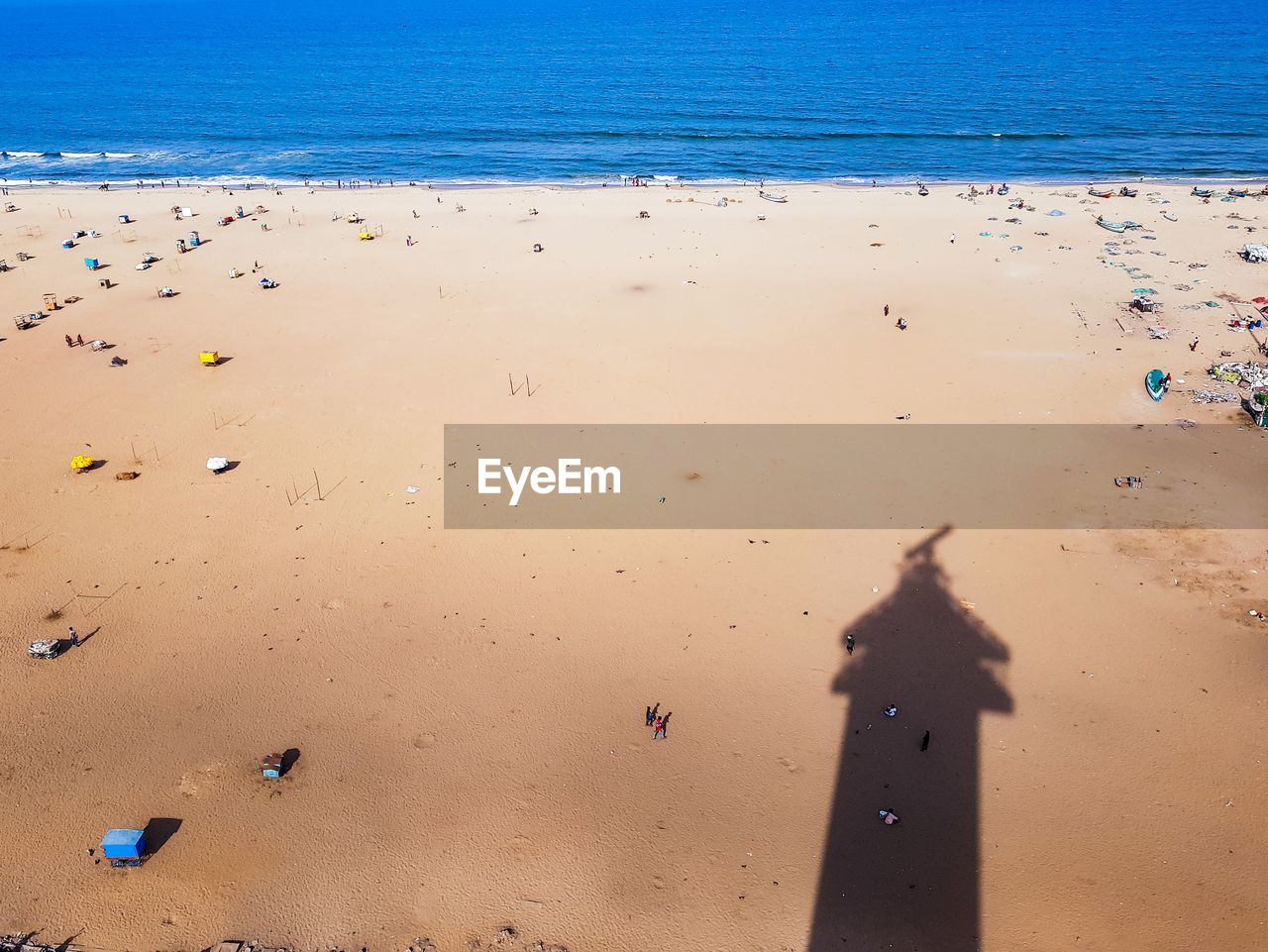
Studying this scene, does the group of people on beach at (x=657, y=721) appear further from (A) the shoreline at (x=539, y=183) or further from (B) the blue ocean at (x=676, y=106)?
(B) the blue ocean at (x=676, y=106)

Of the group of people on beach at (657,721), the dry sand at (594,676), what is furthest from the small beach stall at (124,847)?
the group of people on beach at (657,721)

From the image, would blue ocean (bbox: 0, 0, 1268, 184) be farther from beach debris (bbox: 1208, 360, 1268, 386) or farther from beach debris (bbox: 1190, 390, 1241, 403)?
beach debris (bbox: 1190, 390, 1241, 403)

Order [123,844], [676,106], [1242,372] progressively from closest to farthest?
[123,844], [1242,372], [676,106]

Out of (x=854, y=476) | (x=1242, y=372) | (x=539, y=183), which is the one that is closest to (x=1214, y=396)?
(x=1242, y=372)

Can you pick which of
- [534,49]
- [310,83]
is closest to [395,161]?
[310,83]

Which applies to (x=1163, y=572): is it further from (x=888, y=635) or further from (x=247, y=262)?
(x=247, y=262)

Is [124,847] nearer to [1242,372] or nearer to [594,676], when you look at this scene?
[594,676]
